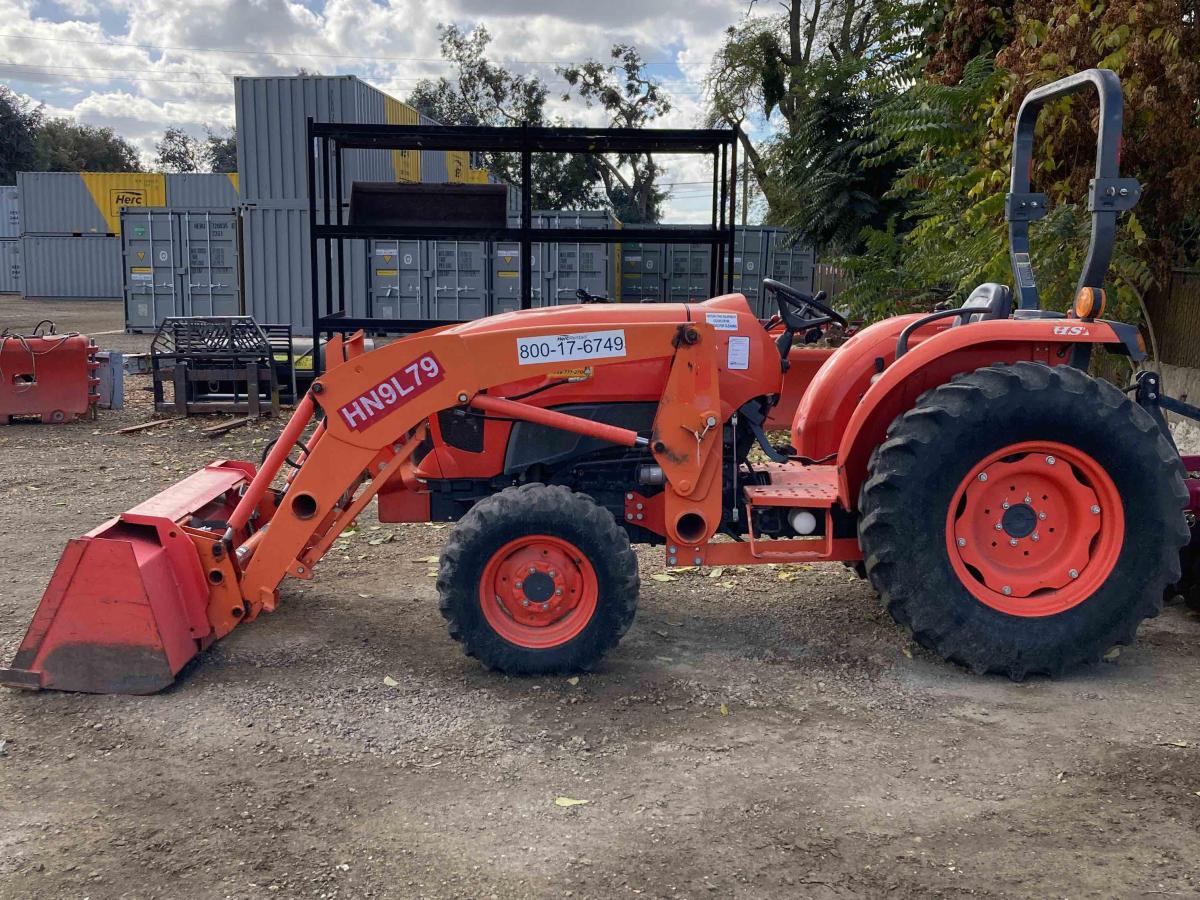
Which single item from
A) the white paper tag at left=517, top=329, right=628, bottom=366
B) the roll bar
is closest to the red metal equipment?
the white paper tag at left=517, top=329, right=628, bottom=366

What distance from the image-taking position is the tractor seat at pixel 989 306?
489 centimetres

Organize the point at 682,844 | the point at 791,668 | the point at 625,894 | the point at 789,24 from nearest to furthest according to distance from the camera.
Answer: the point at 625,894, the point at 682,844, the point at 791,668, the point at 789,24

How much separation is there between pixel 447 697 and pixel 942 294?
7.57 metres

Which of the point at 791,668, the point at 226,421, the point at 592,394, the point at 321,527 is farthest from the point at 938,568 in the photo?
the point at 226,421

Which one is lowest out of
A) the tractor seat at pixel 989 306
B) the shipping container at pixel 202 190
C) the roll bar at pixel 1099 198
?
the tractor seat at pixel 989 306

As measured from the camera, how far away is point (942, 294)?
10.4 m

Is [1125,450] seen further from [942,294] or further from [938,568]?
[942,294]

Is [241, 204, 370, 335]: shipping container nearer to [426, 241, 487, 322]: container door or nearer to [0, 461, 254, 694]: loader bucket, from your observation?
[426, 241, 487, 322]: container door

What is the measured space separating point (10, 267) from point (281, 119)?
95.7ft

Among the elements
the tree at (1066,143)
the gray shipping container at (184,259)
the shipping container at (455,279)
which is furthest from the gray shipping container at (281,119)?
the tree at (1066,143)

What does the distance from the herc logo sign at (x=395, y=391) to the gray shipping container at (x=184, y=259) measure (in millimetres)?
14371

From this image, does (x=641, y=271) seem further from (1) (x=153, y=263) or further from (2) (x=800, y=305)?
(2) (x=800, y=305)

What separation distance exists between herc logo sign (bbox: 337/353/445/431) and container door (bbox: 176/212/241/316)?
14.4 m

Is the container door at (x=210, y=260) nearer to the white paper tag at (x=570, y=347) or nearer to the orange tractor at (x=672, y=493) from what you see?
the orange tractor at (x=672, y=493)
